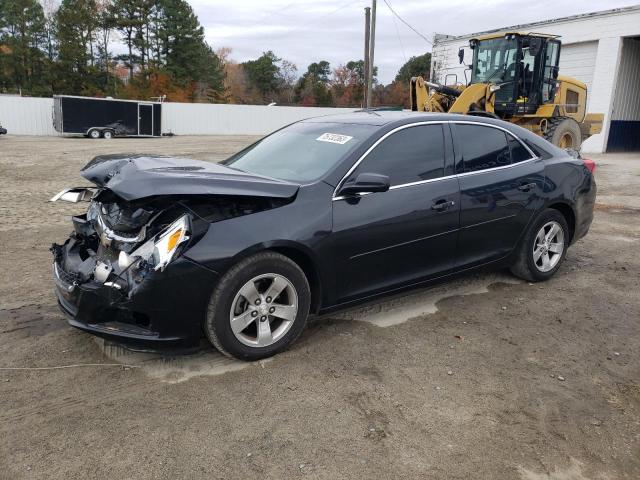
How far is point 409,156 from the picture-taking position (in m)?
4.13

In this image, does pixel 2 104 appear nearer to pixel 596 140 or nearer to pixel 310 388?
→ pixel 596 140

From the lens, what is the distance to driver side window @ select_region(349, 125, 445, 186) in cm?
395

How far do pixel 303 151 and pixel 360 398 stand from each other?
198 centimetres

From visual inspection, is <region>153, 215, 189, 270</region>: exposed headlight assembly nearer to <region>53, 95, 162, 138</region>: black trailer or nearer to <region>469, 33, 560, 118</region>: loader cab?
<region>469, 33, 560, 118</region>: loader cab

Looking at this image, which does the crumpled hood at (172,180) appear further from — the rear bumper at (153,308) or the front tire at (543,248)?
the front tire at (543,248)

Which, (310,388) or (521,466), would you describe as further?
(310,388)

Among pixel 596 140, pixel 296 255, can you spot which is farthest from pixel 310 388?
pixel 596 140

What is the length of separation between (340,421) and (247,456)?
1.81ft

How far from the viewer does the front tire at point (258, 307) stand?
3.25 metres

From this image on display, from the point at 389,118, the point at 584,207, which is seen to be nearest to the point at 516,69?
the point at 584,207

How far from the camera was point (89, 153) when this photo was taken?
19.9m

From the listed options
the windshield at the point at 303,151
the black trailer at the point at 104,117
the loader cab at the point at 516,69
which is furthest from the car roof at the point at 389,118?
the black trailer at the point at 104,117

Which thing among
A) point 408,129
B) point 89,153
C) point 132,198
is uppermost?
point 408,129

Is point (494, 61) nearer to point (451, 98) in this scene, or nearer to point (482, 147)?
point (451, 98)
